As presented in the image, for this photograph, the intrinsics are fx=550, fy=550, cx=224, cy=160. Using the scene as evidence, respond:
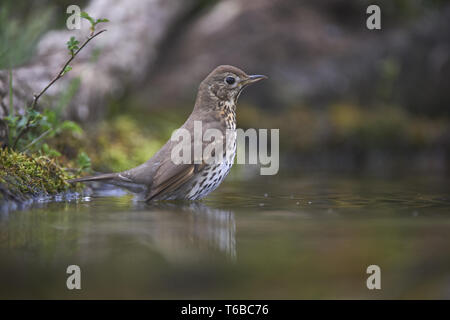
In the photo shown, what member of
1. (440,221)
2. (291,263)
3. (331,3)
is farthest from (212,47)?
(291,263)

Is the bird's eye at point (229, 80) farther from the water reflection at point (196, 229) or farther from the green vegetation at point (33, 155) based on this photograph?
the water reflection at point (196, 229)

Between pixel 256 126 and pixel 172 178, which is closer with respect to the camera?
pixel 172 178

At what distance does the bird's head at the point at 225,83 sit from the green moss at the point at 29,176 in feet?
5.91

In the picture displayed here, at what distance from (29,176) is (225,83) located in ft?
7.47

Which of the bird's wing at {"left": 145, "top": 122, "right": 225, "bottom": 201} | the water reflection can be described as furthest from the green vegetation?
the water reflection

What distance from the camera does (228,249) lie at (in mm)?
3213

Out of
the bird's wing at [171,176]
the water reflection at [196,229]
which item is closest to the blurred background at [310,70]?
the bird's wing at [171,176]

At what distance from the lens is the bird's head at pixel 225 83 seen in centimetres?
602

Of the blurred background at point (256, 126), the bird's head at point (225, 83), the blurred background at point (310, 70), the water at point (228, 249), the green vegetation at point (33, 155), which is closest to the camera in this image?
the water at point (228, 249)

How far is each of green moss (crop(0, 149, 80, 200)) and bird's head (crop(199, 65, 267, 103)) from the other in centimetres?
180

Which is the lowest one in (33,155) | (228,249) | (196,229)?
(228,249)

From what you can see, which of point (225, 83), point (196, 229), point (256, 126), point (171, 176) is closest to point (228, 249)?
point (196, 229)

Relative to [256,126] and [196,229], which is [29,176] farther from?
[256,126]
